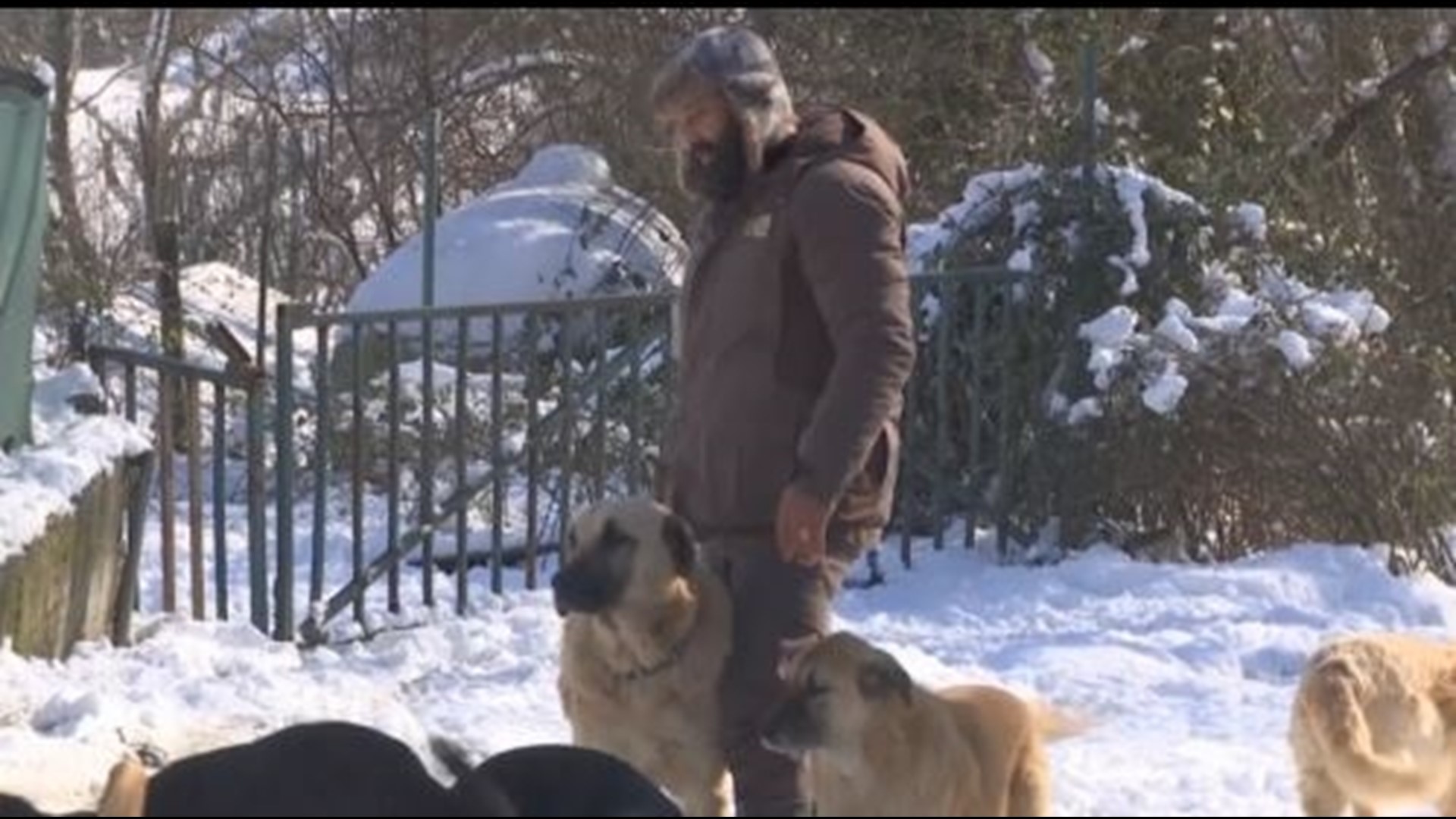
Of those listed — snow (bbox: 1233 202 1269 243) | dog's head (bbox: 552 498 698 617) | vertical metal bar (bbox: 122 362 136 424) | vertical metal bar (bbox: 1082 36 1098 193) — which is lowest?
dog's head (bbox: 552 498 698 617)

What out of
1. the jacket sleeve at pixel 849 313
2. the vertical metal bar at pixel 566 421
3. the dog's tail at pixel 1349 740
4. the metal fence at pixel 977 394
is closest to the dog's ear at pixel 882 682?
the jacket sleeve at pixel 849 313

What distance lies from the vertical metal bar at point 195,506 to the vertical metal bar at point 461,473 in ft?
2.74

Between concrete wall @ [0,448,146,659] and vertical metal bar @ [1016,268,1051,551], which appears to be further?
vertical metal bar @ [1016,268,1051,551]

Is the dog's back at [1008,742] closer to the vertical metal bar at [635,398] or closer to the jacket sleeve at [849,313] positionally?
the jacket sleeve at [849,313]

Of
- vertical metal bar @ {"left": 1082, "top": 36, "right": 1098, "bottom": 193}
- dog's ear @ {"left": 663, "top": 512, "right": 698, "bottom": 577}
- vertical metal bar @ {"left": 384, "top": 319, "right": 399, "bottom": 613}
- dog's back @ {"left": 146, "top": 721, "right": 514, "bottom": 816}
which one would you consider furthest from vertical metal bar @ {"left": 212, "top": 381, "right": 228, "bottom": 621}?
dog's back @ {"left": 146, "top": 721, "right": 514, "bottom": 816}

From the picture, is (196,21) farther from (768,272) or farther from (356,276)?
(768,272)

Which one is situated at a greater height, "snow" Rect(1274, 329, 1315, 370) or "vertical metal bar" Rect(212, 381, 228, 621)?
"snow" Rect(1274, 329, 1315, 370)

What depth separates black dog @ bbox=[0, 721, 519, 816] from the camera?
390cm

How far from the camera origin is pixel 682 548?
17.7 feet

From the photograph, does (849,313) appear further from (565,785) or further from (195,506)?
(195,506)

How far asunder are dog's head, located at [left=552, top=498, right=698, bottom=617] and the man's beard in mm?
660

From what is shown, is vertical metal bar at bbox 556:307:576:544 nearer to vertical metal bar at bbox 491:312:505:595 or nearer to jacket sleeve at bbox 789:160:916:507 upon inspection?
vertical metal bar at bbox 491:312:505:595

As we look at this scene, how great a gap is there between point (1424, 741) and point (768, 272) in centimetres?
149

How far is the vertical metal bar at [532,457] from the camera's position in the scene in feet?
30.8
